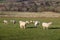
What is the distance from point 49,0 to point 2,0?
20297 millimetres

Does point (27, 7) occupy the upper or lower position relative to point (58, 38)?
lower

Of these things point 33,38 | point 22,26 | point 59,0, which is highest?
point 33,38

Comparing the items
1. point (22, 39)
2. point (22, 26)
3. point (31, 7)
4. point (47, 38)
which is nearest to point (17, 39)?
point (22, 39)

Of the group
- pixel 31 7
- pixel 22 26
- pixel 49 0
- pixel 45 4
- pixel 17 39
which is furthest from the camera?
pixel 49 0

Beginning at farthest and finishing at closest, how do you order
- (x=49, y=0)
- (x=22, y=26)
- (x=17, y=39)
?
(x=49, y=0) < (x=22, y=26) < (x=17, y=39)

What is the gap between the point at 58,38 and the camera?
22.0m

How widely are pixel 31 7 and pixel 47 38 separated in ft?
222

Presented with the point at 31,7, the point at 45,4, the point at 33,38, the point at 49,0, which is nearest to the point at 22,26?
the point at 33,38

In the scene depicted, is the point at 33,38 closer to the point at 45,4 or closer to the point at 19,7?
the point at 19,7

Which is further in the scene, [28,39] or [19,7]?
[19,7]

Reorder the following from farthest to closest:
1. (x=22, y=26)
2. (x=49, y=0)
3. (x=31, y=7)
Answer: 1. (x=49, y=0)
2. (x=31, y=7)
3. (x=22, y=26)

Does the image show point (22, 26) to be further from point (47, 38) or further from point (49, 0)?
point (49, 0)

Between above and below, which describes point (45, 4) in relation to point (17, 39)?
below

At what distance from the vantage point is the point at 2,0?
117 meters
